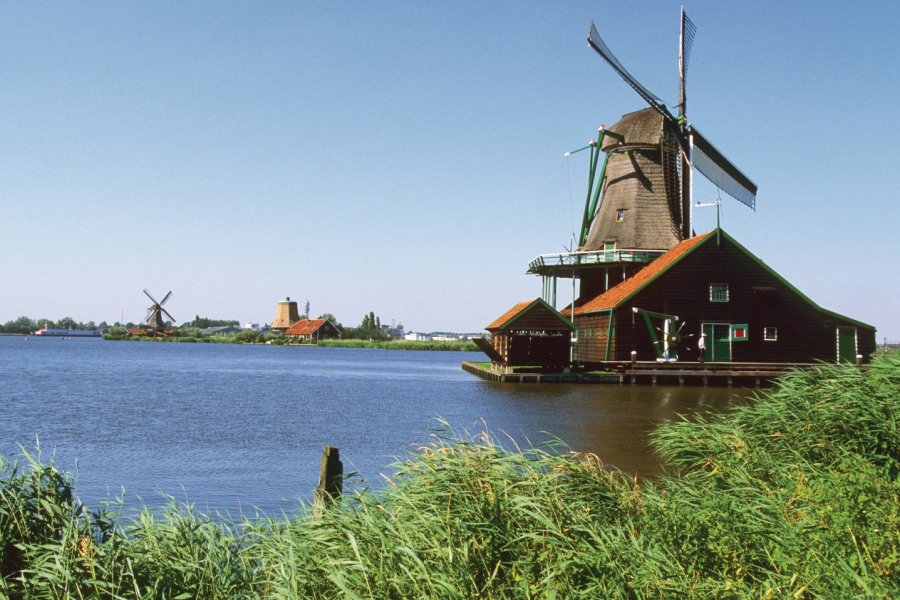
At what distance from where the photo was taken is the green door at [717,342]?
34.5 meters

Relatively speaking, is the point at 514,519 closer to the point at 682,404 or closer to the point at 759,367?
the point at 682,404

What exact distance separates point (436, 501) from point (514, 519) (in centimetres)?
63

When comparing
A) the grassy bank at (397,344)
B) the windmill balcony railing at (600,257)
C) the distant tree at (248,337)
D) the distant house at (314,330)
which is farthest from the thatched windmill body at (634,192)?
the distant tree at (248,337)

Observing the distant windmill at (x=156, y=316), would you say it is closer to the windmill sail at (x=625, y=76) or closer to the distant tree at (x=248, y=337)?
the distant tree at (x=248, y=337)

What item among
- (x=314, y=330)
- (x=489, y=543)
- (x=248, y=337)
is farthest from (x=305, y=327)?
(x=489, y=543)

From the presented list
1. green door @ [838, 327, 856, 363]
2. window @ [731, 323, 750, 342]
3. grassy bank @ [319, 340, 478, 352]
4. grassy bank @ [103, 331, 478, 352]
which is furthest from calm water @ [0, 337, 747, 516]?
grassy bank @ [103, 331, 478, 352]

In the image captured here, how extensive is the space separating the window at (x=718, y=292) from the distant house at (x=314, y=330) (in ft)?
317

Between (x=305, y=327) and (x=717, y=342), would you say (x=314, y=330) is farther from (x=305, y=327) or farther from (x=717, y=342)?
(x=717, y=342)

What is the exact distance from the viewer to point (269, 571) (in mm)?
5145

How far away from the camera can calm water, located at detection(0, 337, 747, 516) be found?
13031mm

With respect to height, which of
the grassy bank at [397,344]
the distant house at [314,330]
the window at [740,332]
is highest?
the distant house at [314,330]

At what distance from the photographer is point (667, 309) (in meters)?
34.2

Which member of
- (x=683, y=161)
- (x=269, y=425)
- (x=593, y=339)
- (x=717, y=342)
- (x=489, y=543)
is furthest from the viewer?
(x=683, y=161)

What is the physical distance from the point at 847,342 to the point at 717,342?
21.4 ft
